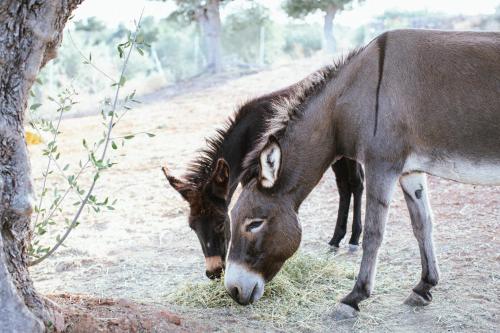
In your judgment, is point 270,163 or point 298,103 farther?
point 298,103

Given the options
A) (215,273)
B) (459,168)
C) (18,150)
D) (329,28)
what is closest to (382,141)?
(459,168)

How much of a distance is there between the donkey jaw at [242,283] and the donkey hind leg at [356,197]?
6.69ft

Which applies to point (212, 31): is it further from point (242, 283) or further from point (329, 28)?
point (242, 283)

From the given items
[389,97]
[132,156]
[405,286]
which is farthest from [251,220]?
[132,156]

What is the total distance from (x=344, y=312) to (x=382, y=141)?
4.07 feet

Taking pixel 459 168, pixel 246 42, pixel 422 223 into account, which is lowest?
pixel 246 42

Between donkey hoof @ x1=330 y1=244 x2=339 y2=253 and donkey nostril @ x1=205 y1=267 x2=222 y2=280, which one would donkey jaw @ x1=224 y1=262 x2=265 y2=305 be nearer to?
donkey nostril @ x1=205 y1=267 x2=222 y2=280

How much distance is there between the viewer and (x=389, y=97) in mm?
3789

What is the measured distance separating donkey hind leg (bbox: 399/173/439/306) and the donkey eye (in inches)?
47.0

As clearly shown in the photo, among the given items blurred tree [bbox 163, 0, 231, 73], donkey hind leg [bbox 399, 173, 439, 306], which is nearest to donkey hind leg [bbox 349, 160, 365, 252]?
donkey hind leg [bbox 399, 173, 439, 306]

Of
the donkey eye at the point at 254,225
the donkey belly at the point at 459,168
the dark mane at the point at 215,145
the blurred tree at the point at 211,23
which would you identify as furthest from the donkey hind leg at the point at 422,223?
the blurred tree at the point at 211,23

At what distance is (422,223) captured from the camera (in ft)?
14.0

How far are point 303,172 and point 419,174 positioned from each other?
905mm

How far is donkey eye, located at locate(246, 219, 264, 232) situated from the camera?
384cm
